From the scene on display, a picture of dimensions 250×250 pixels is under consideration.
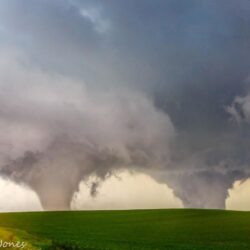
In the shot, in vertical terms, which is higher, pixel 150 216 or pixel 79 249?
pixel 150 216

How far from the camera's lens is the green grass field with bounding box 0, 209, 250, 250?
1880 inches

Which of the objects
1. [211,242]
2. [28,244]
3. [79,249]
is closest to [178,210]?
[211,242]

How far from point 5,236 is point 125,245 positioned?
19.2m

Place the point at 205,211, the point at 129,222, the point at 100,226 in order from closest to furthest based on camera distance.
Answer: the point at 100,226
the point at 129,222
the point at 205,211

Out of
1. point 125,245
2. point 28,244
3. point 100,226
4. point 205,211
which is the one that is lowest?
point 28,244

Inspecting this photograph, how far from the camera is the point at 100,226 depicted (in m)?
74.2

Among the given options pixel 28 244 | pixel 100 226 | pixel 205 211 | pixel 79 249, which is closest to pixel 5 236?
pixel 28 244

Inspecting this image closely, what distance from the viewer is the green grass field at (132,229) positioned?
47.8 meters

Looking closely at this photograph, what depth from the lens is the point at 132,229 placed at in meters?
69.4

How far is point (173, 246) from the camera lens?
49625mm

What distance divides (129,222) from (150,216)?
450 inches

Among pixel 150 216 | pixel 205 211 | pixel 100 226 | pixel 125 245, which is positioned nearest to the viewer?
pixel 125 245

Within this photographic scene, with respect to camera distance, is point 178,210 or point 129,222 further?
point 178,210

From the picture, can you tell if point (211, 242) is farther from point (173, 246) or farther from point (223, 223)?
point (223, 223)
